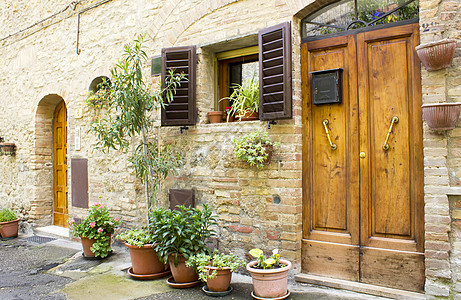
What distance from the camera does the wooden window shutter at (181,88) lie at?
4.88m

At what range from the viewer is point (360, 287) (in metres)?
3.73

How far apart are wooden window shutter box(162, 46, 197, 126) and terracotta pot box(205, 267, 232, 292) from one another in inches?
74.6

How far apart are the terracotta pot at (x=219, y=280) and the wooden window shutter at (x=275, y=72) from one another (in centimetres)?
167

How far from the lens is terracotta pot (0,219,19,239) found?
7.14 meters

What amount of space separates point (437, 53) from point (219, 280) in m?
2.87

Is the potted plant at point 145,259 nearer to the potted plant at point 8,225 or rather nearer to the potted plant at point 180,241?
the potted plant at point 180,241

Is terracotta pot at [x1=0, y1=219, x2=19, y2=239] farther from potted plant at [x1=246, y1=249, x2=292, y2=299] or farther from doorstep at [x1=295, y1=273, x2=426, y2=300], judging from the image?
doorstep at [x1=295, y1=273, x2=426, y2=300]

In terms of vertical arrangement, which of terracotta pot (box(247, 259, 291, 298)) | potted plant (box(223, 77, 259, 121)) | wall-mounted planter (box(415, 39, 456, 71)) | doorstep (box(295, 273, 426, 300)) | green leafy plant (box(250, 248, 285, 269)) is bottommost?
doorstep (box(295, 273, 426, 300))

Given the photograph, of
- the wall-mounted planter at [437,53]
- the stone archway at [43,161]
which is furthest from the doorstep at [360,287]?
the stone archway at [43,161]

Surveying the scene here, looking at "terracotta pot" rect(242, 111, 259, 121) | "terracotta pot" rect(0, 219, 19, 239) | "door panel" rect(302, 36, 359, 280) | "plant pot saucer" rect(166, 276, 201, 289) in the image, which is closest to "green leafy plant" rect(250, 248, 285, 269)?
"door panel" rect(302, 36, 359, 280)

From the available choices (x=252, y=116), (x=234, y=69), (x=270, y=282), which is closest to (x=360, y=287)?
(x=270, y=282)

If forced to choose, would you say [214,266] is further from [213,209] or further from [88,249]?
[88,249]

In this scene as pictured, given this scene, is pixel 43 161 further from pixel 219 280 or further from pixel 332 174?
pixel 332 174

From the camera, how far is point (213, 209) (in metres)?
4.77
